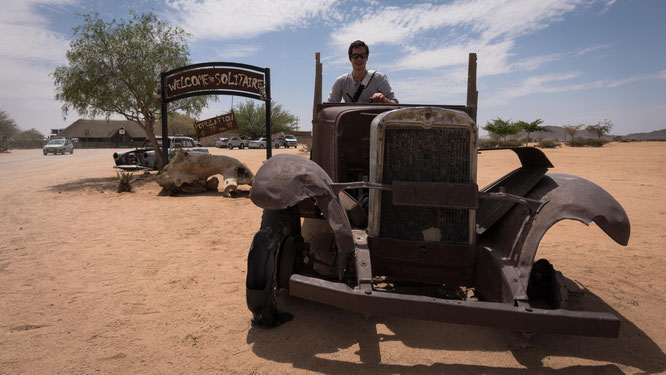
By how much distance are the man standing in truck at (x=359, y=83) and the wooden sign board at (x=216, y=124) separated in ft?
18.8

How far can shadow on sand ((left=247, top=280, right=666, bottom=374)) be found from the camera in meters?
2.21

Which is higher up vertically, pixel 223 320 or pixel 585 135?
pixel 585 135

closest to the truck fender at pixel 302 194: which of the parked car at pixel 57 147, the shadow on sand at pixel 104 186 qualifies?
the shadow on sand at pixel 104 186

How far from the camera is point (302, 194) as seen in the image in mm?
2391

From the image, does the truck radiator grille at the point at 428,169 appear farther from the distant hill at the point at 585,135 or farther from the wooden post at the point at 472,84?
the distant hill at the point at 585,135

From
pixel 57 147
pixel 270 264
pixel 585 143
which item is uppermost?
pixel 585 143

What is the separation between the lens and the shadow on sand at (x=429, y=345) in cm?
221

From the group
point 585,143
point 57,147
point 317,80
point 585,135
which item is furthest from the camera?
point 585,135

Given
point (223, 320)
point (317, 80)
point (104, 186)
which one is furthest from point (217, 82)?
point (223, 320)

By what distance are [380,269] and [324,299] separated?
2.32ft

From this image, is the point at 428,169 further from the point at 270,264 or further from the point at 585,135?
the point at 585,135

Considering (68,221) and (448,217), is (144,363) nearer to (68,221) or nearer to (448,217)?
(448,217)

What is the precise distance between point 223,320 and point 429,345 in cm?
154

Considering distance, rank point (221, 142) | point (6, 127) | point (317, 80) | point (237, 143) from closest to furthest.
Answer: point (317, 80) → point (237, 143) → point (221, 142) → point (6, 127)
